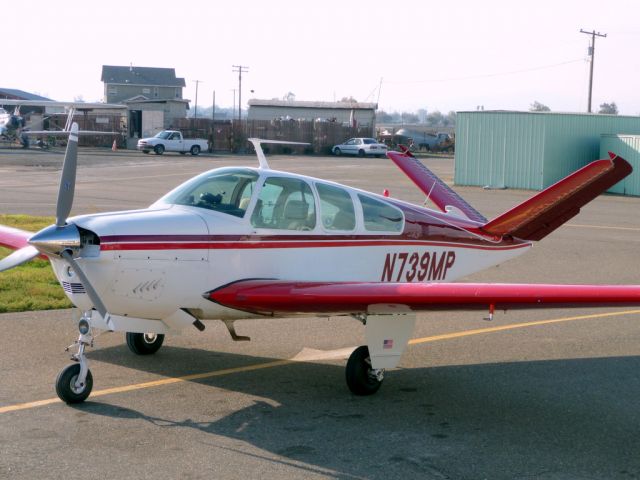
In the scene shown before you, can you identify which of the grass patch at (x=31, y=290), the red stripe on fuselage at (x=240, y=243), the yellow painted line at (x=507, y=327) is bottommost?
the yellow painted line at (x=507, y=327)

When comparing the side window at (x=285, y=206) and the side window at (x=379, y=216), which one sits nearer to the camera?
the side window at (x=285, y=206)

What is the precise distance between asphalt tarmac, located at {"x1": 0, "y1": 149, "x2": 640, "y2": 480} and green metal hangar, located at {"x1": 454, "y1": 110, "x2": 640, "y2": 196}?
2564 centimetres

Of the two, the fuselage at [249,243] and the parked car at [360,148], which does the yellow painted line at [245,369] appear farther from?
the parked car at [360,148]

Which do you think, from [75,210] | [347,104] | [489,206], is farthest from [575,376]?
[347,104]

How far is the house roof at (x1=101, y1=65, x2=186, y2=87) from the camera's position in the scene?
12888 cm

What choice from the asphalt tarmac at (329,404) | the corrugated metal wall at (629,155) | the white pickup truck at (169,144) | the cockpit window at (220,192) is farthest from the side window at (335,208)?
the white pickup truck at (169,144)

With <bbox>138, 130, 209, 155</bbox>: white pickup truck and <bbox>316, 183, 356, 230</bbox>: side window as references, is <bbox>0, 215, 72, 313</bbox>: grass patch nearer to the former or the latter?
<bbox>316, 183, 356, 230</bbox>: side window

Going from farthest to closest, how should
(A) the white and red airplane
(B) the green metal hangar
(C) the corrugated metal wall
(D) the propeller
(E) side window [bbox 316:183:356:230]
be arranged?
(B) the green metal hangar
(C) the corrugated metal wall
(E) side window [bbox 316:183:356:230]
(A) the white and red airplane
(D) the propeller

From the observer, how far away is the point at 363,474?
20.4ft

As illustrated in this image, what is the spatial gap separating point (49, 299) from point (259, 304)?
5387mm

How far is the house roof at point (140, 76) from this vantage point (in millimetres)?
128875

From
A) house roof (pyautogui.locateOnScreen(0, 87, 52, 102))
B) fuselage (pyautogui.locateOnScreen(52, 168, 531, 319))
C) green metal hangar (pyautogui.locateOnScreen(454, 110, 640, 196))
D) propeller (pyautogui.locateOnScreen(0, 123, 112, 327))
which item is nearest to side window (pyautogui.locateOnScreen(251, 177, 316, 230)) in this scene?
fuselage (pyautogui.locateOnScreen(52, 168, 531, 319))

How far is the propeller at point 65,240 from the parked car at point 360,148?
61023 mm

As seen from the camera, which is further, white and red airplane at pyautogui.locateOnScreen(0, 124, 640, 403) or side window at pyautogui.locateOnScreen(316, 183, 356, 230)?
side window at pyautogui.locateOnScreen(316, 183, 356, 230)
